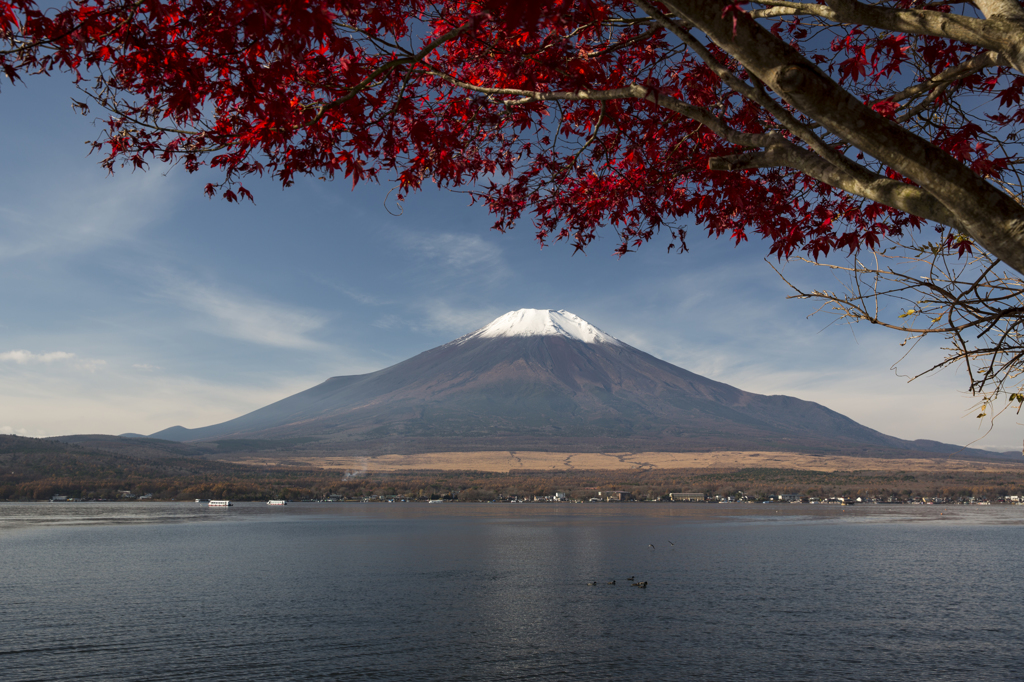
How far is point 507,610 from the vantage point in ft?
116

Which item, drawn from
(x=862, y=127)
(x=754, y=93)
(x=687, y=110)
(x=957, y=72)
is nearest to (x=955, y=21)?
(x=862, y=127)

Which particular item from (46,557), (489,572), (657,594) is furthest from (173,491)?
(657,594)

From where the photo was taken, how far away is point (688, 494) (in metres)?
186

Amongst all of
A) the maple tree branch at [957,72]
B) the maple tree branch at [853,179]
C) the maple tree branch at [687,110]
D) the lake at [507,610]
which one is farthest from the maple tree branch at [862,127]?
the lake at [507,610]

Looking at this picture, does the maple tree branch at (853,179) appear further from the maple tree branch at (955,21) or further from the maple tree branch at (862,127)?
the maple tree branch at (955,21)

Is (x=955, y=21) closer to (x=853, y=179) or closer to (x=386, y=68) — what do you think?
(x=853, y=179)

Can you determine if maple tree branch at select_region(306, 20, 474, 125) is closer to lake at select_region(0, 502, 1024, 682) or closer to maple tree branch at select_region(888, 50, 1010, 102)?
maple tree branch at select_region(888, 50, 1010, 102)

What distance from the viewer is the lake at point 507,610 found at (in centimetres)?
2412

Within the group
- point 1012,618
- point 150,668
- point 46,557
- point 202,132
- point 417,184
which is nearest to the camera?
point 202,132

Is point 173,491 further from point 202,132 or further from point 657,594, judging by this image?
point 202,132

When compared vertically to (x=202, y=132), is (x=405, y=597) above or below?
below

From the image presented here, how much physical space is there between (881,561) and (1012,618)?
24.3 metres

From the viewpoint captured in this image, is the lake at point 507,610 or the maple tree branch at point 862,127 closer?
the maple tree branch at point 862,127

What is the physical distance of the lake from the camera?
79.2 ft
